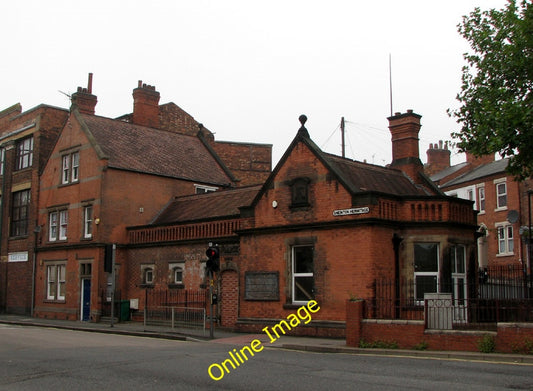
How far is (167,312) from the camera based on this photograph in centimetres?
2628

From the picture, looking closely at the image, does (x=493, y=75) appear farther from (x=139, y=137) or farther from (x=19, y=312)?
(x=19, y=312)

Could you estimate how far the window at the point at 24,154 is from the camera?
37781 millimetres

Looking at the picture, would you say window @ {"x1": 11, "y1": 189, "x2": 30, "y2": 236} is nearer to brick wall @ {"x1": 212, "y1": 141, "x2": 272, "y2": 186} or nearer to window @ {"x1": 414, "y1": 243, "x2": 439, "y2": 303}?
brick wall @ {"x1": 212, "y1": 141, "x2": 272, "y2": 186}

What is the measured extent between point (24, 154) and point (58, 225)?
6.76m

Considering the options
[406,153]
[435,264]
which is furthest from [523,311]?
[406,153]

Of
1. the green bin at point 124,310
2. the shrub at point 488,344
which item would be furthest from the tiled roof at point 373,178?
the green bin at point 124,310

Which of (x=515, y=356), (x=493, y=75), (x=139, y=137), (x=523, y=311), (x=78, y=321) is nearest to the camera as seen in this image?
(x=515, y=356)

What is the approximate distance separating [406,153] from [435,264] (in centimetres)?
616

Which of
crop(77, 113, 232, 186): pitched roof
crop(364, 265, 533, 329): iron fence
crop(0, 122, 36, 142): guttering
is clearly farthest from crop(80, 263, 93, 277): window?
crop(364, 265, 533, 329): iron fence

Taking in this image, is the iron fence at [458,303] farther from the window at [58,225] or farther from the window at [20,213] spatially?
the window at [20,213]

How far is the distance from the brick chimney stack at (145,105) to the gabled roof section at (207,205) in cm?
849

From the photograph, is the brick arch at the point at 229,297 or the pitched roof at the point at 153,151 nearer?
the brick arch at the point at 229,297

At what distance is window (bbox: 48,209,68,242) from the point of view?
33.9 metres

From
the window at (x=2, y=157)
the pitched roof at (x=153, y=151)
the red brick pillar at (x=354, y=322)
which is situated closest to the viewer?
the red brick pillar at (x=354, y=322)
